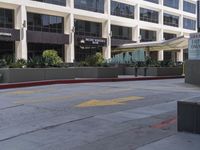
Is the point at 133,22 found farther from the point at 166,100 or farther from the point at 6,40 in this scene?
the point at 166,100

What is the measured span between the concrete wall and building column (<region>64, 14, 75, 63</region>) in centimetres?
3442

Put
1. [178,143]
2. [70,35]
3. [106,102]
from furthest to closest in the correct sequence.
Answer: [70,35] < [106,102] < [178,143]

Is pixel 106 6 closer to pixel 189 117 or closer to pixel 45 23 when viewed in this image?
pixel 45 23

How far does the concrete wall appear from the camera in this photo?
74.7ft

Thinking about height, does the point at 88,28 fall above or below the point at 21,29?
above

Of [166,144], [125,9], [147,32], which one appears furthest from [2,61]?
[147,32]

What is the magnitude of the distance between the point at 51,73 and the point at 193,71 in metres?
8.71

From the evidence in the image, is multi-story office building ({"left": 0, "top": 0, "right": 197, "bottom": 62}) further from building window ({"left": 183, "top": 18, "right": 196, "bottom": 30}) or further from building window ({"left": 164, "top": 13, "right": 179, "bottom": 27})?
building window ({"left": 183, "top": 18, "right": 196, "bottom": 30})

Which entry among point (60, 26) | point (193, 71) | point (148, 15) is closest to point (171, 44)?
point (60, 26)

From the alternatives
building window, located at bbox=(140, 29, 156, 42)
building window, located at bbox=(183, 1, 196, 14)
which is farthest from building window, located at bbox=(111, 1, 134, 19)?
building window, located at bbox=(183, 1, 196, 14)

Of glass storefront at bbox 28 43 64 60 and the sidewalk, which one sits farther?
glass storefront at bbox 28 43 64 60

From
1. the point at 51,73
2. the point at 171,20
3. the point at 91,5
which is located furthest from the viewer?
the point at 171,20

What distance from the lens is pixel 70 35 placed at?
186ft

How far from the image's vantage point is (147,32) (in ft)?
248
